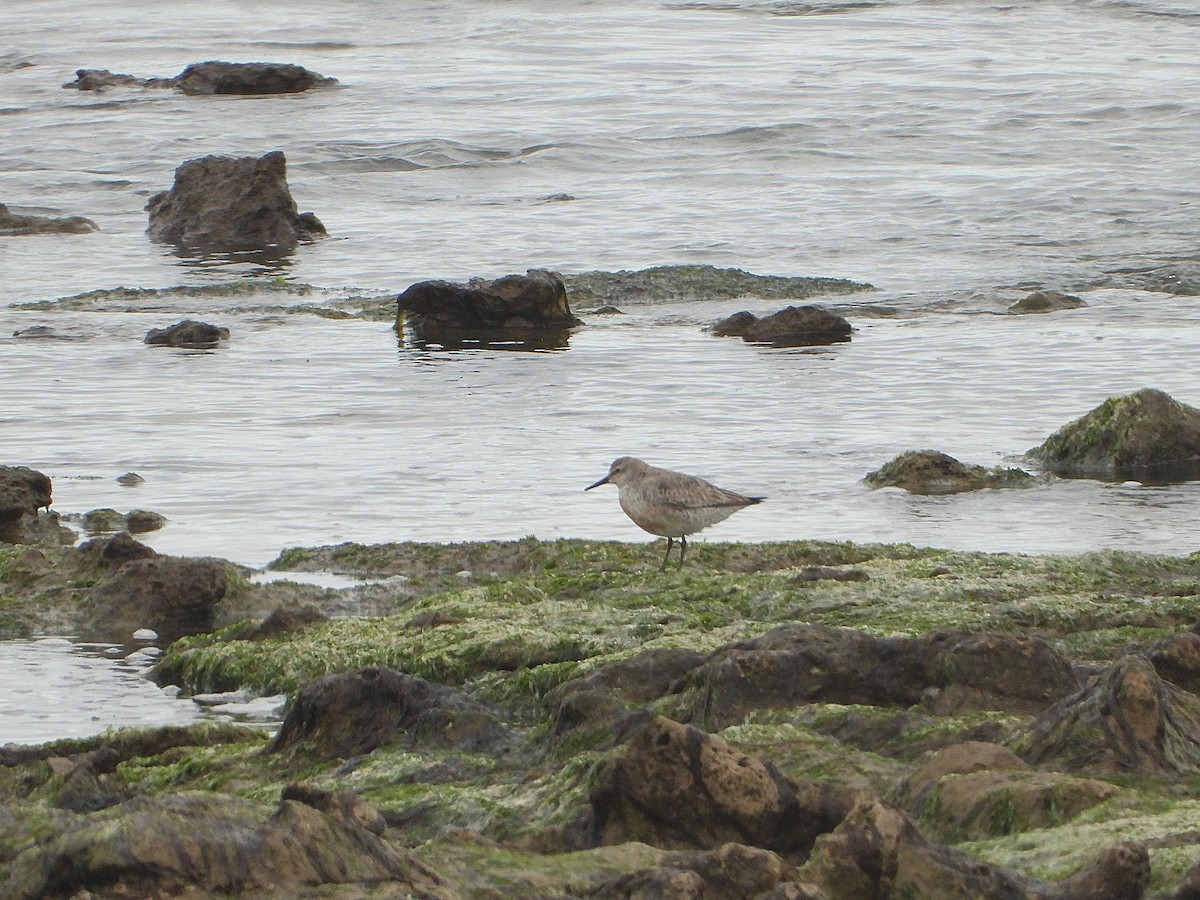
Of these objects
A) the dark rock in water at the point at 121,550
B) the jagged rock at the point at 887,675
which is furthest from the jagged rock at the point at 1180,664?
the dark rock in water at the point at 121,550

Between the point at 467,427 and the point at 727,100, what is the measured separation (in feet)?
80.2

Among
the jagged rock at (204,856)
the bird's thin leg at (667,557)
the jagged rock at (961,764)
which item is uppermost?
the jagged rock at (204,856)

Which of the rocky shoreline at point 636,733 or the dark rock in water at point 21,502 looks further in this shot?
the dark rock in water at point 21,502

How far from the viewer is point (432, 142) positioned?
100 feet

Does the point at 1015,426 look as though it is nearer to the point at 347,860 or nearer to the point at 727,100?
the point at 347,860

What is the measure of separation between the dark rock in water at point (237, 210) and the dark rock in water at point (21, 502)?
40.7 ft

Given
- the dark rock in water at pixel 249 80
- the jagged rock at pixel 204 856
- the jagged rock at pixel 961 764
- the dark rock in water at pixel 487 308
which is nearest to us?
the jagged rock at pixel 204 856

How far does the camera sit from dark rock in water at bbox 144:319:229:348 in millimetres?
15445

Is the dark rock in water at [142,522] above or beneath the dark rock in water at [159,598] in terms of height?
beneath

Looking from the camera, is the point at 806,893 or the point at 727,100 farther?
the point at 727,100

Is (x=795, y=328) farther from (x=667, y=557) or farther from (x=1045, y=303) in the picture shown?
(x=667, y=557)

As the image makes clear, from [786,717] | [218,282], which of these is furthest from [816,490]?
[218,282]

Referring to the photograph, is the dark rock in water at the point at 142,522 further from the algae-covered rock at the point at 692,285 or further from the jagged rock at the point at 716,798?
the algae-covered rock at the point at 692,285

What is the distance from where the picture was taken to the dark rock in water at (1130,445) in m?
10.8
